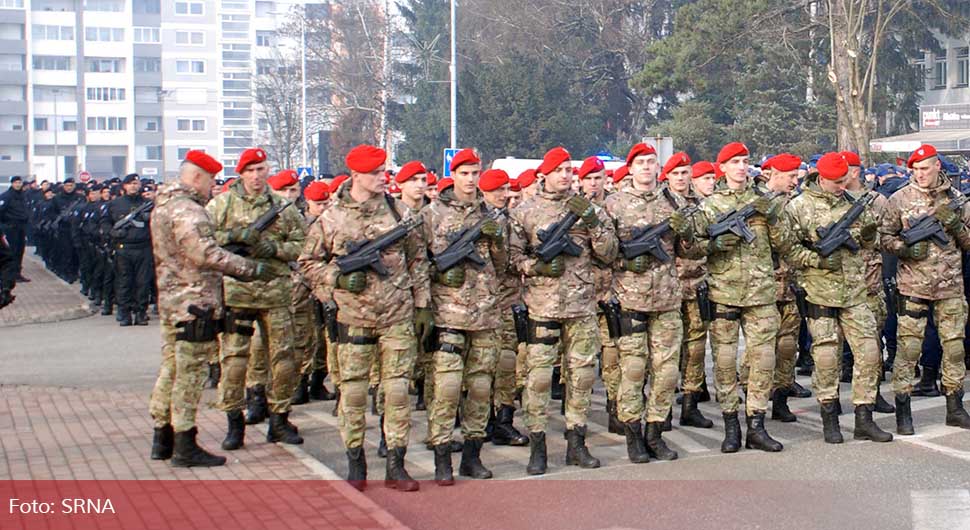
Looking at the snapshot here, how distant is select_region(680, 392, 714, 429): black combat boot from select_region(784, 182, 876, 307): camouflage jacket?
1.32m

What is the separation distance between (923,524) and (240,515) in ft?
12.4

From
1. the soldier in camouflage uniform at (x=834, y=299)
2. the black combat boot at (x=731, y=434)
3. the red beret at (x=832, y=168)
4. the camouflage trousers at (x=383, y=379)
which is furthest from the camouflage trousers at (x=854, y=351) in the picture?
the camouflage trousers at (x=383, y=379)

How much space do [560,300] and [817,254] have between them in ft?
6.87

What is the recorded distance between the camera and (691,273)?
1028 centimetres

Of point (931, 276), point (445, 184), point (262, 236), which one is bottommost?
point (931, 276)

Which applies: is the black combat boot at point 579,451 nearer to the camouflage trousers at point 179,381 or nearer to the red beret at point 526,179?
the camouflage trousers at point 179,381

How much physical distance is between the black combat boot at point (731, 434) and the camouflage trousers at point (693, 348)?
1.08m

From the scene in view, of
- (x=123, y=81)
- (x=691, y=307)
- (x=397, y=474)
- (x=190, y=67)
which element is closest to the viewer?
(x=397, y=474)

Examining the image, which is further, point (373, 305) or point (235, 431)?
point (235, 431)

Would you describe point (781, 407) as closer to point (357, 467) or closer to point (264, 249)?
point (357, 467)

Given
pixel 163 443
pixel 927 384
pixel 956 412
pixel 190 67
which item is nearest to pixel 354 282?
pixel 163 443

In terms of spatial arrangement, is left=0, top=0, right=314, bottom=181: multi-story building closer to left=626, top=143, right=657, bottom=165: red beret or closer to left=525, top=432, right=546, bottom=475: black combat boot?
left=626, top=143, right=657, bottom=165: red beret

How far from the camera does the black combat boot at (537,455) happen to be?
827 cm

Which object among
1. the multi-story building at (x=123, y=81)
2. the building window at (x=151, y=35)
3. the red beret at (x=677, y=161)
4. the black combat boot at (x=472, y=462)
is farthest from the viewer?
the building window at (x=151, y=35)
